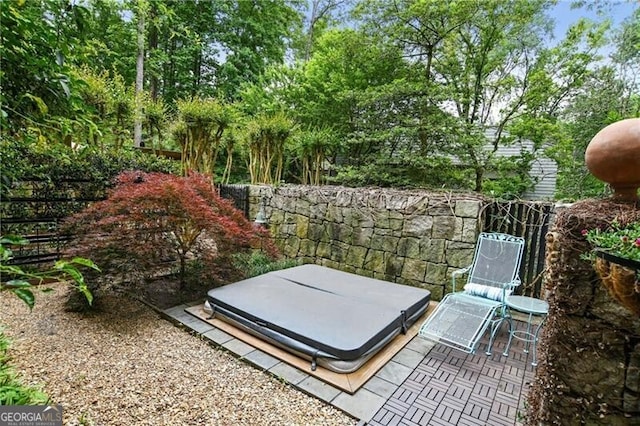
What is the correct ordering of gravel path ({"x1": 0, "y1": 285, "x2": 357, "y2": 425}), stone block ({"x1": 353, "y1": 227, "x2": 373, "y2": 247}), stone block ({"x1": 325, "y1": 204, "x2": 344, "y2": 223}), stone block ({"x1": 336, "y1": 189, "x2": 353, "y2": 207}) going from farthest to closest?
stone block ({"x1": 325, "y1": 204, "x2": 344, "y2": 223})
stone block ({"x1": 336, "y1": 189, "x2": 353, "y2": 207})
stone block ({"x1": 353, "y1": 227, "x2": 373, "y2": 247})
gravel path ({"x1": 0, "y1": 285, "x2": 357, "y2": 425})

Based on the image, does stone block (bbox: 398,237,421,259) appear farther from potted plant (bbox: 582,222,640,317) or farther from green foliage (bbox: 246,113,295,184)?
green foliage (bbox: 246,113,295,184)

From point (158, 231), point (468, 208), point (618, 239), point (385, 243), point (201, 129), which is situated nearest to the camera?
point (618, 239)

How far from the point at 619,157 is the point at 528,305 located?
2057 millimetres

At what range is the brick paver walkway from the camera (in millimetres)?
1988

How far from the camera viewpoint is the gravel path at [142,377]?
6.43 ft

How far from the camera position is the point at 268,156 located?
6.81 m

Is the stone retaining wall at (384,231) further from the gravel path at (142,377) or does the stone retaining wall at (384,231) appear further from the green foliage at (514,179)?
the green foliage at (514,179)

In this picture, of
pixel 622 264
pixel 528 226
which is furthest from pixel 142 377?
pixel 528 226

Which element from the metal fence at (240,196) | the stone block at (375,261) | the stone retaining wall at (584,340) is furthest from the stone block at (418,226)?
the metal fence at (240,196)

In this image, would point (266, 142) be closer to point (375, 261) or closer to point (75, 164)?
point (75, 164)

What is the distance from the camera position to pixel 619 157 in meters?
1.31

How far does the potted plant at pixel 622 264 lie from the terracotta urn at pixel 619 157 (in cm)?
26

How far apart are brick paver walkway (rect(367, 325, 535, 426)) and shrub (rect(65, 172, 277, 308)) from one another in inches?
94.7

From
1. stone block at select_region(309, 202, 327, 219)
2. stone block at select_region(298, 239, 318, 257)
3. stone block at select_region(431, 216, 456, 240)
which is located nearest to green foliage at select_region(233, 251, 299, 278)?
stone block at select_region(298, 239, 318, 257)
